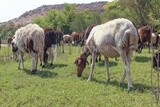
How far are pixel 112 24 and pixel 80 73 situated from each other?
3911 mm

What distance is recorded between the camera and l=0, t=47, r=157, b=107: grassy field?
43.8 feet

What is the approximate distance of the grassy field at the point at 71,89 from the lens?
43.8ft

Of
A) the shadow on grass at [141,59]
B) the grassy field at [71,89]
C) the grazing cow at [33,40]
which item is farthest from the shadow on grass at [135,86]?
the shadow on grass at [141,59]

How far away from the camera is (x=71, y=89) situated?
15.7m

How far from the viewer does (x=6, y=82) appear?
1820 cm

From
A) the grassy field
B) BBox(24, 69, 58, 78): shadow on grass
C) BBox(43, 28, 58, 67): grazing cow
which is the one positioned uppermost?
BBox(43, 28, 58, 67): grazing cow

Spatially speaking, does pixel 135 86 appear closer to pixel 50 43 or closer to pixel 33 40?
pixel 33 40

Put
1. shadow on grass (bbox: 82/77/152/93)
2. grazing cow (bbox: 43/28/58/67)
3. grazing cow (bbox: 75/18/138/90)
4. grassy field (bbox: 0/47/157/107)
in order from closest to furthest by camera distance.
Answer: grassy field (bbox: 0/47/157/107), shadow on grass (bbox: 82/77/152/93), grazing cow (bbox: 75/18/138/90), grazing cow (bbox: 43/28/58/67)

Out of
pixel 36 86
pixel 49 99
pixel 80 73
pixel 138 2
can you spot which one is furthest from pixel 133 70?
pixel 138 2

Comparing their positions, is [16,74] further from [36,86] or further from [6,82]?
[36,86]

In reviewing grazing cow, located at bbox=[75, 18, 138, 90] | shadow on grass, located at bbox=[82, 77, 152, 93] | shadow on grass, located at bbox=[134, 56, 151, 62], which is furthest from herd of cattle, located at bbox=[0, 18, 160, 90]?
shadow on grass, located at bbox=[134, 56, 151, 62]

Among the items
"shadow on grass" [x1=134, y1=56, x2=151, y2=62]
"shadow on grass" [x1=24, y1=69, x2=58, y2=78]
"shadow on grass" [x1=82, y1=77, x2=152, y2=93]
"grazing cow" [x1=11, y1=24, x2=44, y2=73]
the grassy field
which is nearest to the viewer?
the grassy field

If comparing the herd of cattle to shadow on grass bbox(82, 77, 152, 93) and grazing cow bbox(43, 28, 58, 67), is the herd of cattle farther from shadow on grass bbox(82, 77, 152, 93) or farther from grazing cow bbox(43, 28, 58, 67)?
shadow on grass bbox(82, 77, 152, 93)

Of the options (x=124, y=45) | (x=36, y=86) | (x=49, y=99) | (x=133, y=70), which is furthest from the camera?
(x=133, y=70)
